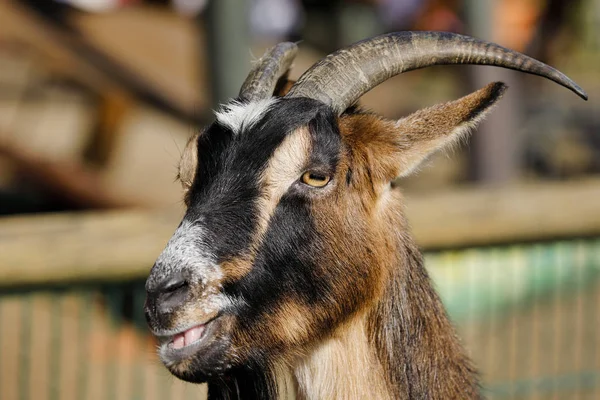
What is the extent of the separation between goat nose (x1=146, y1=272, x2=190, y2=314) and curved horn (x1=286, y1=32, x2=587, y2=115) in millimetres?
869

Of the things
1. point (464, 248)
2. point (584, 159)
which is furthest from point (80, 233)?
point (584, 159)

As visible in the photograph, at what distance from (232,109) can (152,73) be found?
19.2 ft

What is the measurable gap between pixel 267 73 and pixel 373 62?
47 centimetres

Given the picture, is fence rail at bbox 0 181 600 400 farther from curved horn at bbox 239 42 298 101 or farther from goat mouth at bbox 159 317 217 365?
goat mouth at bbox 159 317 217 365

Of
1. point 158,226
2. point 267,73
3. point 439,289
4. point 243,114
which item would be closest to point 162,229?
point 158,226

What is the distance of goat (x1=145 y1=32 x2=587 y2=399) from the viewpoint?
285 cm

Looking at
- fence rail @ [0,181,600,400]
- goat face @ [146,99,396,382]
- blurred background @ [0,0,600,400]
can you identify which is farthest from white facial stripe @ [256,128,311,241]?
fence rail @ [0,181,600,400]

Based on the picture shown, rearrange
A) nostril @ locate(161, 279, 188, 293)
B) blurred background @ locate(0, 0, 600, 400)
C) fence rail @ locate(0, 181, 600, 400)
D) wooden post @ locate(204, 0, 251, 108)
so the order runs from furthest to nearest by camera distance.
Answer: wooden post @ locate(204, 0, 251, 108) < blurred background @ locate(0, 0, 600, 400) < fence rail @ locate(0, 181, 600, 400) < nostril @ locate(161, 279, 188, 293)

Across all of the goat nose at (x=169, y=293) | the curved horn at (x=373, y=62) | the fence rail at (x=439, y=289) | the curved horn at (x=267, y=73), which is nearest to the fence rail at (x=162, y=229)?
the fence rail at (x=439, y=289)

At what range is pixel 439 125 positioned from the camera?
3.19 metres

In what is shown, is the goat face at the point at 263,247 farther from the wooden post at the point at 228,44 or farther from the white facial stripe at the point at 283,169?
the wooden post at the point at 228,44

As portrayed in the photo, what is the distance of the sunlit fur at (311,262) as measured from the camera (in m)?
2.88

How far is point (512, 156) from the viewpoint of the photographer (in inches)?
329

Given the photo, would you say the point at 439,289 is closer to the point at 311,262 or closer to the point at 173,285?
the point at 311,262
